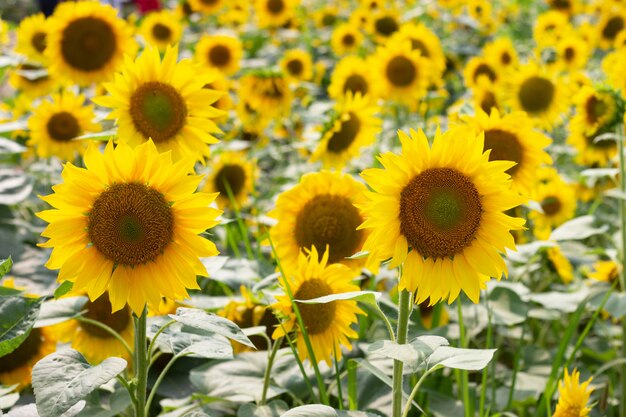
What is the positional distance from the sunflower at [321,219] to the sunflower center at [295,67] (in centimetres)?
235

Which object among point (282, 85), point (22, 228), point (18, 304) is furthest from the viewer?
point (282, 85)

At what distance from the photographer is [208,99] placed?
1.76m

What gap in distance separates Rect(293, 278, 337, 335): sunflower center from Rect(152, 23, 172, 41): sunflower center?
3316mm

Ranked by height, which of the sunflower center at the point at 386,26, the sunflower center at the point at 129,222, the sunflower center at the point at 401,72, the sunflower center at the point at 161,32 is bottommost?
the sunflower center at the point at 129,222

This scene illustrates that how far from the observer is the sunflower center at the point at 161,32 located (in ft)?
15.1

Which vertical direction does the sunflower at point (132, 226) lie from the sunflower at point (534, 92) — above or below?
below

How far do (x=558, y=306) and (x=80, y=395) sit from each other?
5.04 ft

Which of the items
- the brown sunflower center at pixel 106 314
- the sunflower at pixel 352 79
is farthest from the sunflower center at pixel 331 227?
the sunflower at pixel 352 79

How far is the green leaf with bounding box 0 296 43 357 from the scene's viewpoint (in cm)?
135

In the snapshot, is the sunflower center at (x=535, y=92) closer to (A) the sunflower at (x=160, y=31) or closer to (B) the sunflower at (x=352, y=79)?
(B) the sunflower at (x=352, y=79)

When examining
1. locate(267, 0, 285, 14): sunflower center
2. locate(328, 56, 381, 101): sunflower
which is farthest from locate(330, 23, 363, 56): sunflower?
locate(328, 56, 381, 101): sunflower

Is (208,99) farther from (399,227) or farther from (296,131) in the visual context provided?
(296,131)

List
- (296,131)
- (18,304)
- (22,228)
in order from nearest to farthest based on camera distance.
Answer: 1. (18,304)
2. (22,228)
3. (296,131)

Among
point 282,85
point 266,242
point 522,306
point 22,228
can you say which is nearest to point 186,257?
point 266,242
